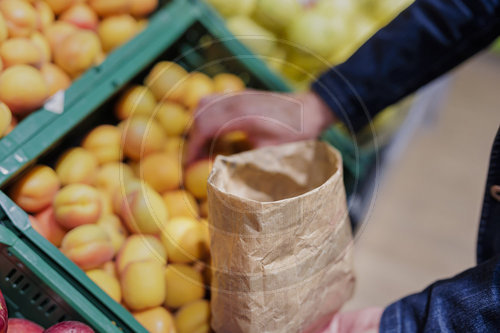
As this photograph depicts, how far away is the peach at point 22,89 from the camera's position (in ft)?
2.54

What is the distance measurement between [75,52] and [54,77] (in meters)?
0.08

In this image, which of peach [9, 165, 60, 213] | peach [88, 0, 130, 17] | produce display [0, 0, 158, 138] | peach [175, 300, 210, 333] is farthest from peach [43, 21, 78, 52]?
peach [175, 300, 210, 333]

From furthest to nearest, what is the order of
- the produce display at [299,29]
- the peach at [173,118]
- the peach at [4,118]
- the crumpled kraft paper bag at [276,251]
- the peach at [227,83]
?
1. the produce display at [299,29]
2. the peach at [227,83]
3. the peach at [173,118]
4. the peach at [4,118]
5. the crumpled kraft paper bag at [276,251]

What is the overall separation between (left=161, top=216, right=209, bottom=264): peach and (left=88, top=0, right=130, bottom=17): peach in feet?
1.91

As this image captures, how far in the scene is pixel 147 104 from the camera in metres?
0.97

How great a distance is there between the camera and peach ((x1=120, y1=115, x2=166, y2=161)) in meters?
0.93

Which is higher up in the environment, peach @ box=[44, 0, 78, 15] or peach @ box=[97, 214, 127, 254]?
peach @ box=[44, 0, 78, 15]

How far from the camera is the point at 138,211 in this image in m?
0.84

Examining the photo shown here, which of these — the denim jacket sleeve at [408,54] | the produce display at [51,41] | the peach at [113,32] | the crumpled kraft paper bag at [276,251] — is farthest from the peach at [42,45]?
the denim jacket sleeve at [408,54]

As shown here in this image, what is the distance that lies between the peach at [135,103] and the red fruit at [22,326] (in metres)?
0.46

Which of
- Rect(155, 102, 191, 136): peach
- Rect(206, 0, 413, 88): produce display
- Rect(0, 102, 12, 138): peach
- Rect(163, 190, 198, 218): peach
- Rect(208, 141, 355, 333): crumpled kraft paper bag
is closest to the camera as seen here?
Rect(208, 141, 355, 333): crumpled kraft paper bag

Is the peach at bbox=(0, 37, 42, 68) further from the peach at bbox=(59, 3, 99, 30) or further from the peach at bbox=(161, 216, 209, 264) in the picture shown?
the peach at bbox=(161, 216, 209, 264)

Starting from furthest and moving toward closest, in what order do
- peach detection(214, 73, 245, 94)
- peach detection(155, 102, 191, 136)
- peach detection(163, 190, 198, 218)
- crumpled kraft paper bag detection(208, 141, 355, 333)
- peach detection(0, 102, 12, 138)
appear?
1. peach detection(214, 73, 245, 94)
2. peach detection(155, 102, 191, 136)
3. peach detection(163, 190, 198, 218)
4. peach detection(0, 102, 12, 138)
5. crumpled kraft paper bag detection(208, 141, 355, 333)

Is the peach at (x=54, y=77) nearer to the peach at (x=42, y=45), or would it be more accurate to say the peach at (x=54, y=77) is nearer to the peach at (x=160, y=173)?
the peach at (x=42, y=45)
